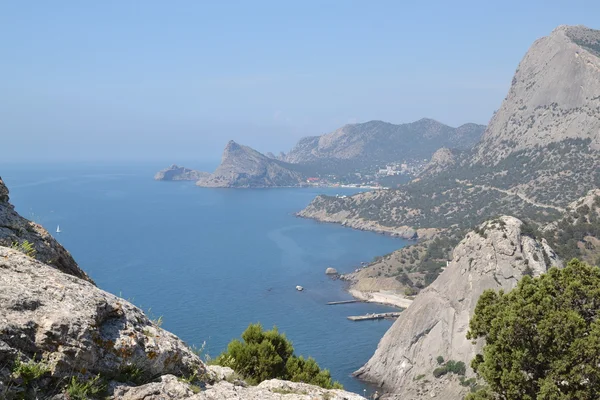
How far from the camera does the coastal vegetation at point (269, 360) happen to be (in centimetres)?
1544

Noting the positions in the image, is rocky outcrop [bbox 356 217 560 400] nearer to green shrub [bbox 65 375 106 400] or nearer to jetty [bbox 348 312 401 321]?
jetty [bbox 348 312 401 321]

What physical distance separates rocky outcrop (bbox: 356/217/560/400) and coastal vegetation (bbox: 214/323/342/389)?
134 ft

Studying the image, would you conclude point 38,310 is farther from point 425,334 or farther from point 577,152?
point 577,152

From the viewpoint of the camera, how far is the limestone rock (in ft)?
19.5

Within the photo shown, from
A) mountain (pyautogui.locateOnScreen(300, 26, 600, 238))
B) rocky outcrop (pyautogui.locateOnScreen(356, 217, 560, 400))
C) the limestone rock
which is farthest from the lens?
mountain (pyautogui.locateOnScreen(300, 26, 600, 238))

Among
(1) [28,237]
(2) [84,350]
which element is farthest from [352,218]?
(2) [84,350]

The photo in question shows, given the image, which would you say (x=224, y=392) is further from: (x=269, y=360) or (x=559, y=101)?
(x=559, y=101)

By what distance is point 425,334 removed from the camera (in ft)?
200

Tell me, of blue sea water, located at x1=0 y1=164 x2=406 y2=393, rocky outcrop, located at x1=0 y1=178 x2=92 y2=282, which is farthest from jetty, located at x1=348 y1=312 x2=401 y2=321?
rocky outcrop, located at x1=0 y1=178 x2=92 y2=282

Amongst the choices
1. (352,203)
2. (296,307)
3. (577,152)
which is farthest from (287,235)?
(577,152)

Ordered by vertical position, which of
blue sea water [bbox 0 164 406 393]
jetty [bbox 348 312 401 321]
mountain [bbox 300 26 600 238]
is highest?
mountain [bbox 300 26 600 238]

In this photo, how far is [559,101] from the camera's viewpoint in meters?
173

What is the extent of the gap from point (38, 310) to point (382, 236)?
161m

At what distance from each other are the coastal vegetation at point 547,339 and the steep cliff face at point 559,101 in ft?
477
